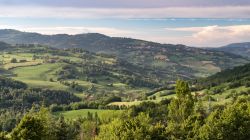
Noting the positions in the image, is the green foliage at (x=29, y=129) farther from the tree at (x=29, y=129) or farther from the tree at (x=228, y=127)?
the tree at (x=228, y=127)

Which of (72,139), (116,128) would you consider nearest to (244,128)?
(116,128)

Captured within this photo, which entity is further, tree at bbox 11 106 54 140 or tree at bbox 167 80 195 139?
tree at bbox 167 80 195 139

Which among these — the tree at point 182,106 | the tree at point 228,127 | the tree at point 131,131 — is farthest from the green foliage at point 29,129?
the tree at point 182,106

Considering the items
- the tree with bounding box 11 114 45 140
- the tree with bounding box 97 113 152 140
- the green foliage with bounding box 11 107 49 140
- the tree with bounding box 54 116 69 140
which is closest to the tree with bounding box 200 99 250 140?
the tree with bounding box 97 113 152 140

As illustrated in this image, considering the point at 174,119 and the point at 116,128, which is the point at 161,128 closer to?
the point at 116,128

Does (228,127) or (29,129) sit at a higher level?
(29,129)

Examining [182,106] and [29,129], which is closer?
[29,129]

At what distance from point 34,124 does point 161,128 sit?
44060mm

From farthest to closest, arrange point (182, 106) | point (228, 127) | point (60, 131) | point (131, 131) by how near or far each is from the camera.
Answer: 1. point (182, 106)
2. point (228, 127)
3. point (131, 131)
4. point (60, 131)

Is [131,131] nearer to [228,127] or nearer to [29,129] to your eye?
[228,127]

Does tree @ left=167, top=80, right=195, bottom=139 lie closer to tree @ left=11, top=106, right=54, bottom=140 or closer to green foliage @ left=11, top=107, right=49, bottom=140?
tree @ left=11, top=106, right=54, bottom=140

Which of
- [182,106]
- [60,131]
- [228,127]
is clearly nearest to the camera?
[60,131]

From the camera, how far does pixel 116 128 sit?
423 feet

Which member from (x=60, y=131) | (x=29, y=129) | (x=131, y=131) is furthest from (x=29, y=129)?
(x=131, y=131)
